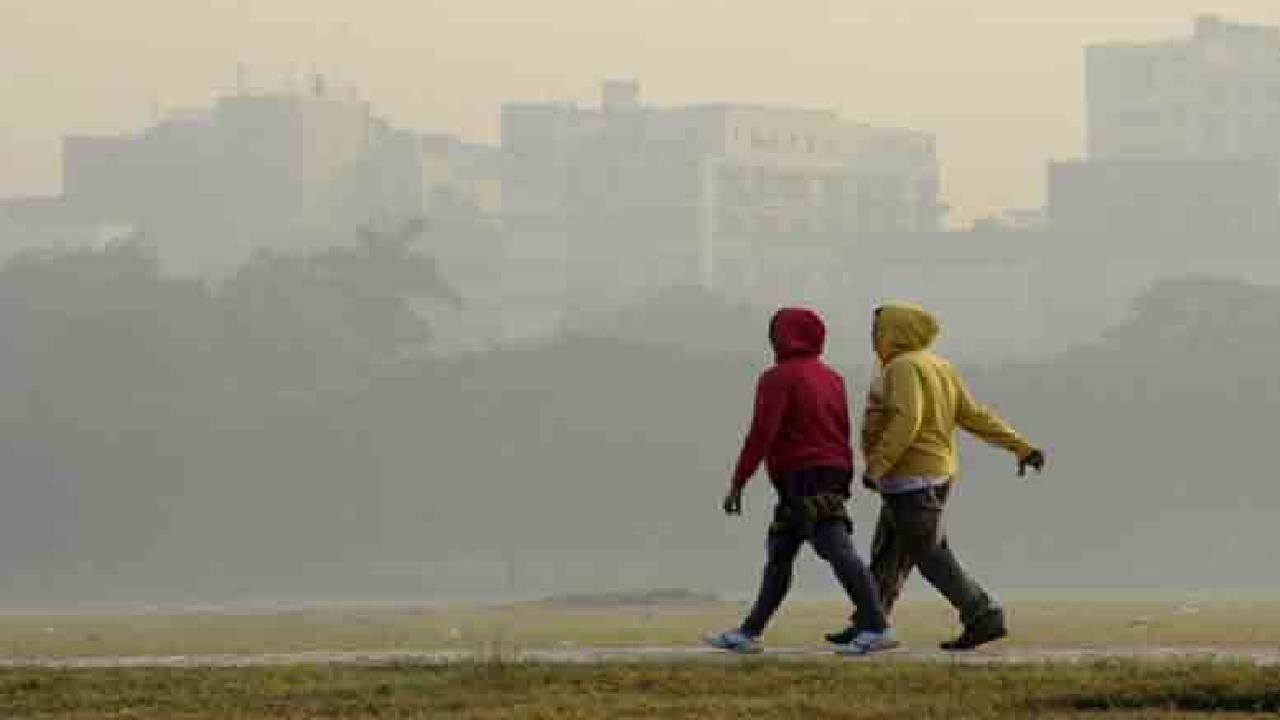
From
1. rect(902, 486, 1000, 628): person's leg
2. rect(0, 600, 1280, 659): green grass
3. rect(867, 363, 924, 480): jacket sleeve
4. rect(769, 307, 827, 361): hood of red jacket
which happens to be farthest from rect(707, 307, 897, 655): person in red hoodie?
rect(0, 600, 1280, 659): green grass

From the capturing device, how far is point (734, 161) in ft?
642

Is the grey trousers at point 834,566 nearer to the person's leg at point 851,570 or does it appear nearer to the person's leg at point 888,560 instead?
the person's leg at point 851,570

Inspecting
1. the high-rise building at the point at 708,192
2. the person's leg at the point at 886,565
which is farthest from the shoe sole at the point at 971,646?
the high-rise building at the point at 708,192

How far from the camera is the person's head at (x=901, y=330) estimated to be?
611 inches

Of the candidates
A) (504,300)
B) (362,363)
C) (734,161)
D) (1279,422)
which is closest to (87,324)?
(362,363)

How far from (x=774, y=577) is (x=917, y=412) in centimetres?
105

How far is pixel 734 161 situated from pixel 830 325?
131 ft

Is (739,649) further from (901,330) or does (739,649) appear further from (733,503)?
(901,330)

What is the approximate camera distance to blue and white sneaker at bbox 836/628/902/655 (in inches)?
605

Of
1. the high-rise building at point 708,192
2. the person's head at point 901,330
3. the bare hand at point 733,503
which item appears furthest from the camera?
the high-rise building at point 708,192

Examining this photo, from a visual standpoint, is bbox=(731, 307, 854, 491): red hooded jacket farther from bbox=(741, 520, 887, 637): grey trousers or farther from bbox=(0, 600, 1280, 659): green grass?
bbox=(0, 600, 1280, 659): green grass

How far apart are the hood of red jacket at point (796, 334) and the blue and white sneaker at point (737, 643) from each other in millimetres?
1342

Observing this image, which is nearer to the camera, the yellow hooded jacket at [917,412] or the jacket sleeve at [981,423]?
the yellow hooded jacket at [917,412]

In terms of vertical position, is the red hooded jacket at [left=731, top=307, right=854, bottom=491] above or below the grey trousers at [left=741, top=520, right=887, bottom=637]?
above
